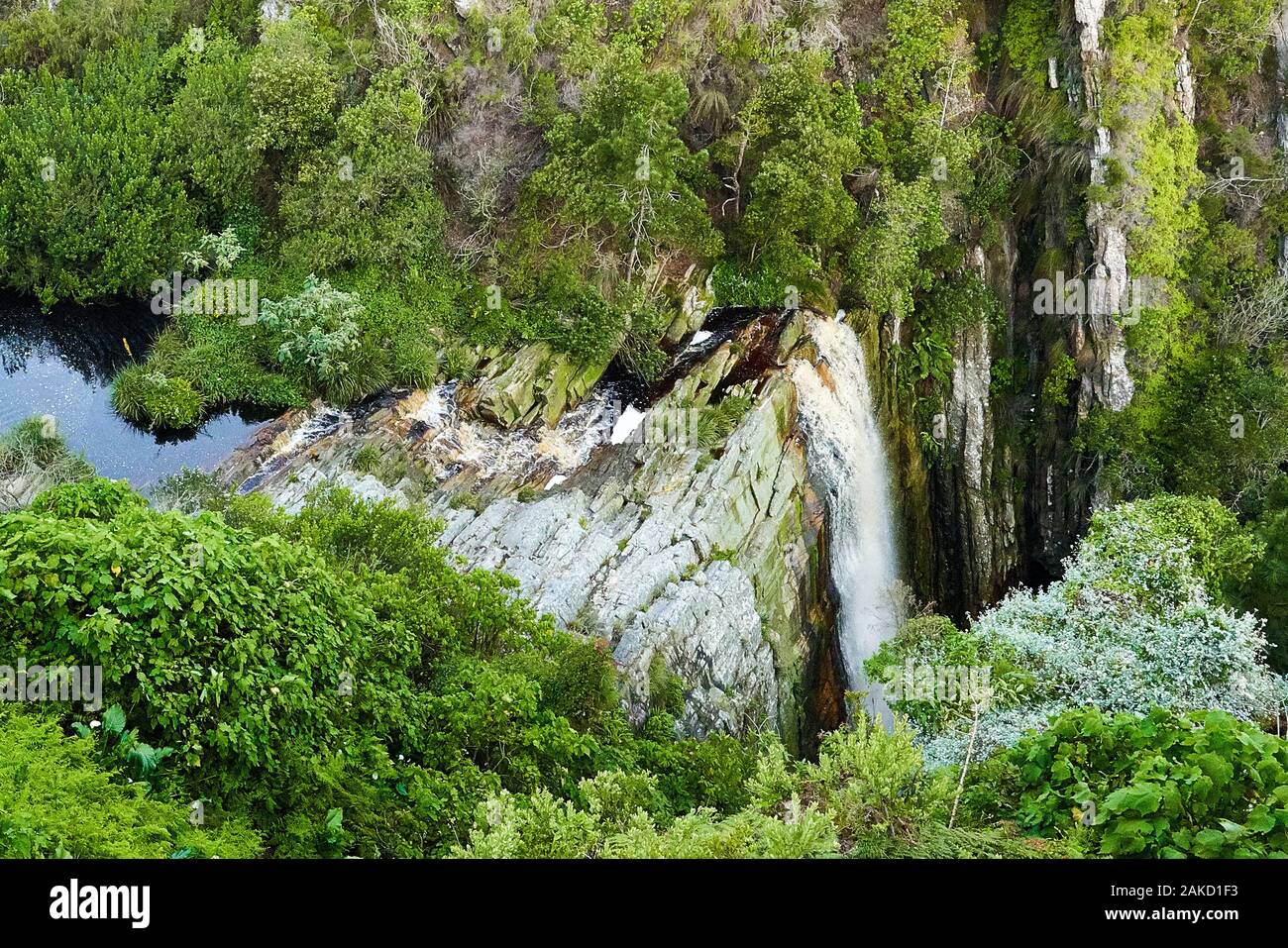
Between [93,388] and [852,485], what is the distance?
48.2ft

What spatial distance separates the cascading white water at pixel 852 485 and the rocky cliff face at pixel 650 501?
53 cm

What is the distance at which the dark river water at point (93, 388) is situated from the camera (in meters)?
18.4

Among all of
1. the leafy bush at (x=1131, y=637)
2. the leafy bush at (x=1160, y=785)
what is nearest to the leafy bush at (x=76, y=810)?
the leafy bush at (x=1160, y=785)

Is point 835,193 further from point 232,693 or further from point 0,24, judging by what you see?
point 0,24

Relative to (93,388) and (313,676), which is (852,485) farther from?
(93,388)

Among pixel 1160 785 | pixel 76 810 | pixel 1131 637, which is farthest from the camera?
pixel 1131 637

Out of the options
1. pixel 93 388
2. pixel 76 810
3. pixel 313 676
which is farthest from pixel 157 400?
pixel 76 810

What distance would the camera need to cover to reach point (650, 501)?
731 inches

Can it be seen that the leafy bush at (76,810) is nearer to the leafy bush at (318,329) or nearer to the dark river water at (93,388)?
the dark river water at (93,388)

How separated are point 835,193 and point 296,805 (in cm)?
1603

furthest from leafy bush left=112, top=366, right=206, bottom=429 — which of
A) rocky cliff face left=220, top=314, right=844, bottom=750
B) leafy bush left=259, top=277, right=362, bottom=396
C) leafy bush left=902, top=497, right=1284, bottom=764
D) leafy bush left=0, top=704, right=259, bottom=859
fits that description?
leafy bush left=902, top=497, right=1284, bottom=764

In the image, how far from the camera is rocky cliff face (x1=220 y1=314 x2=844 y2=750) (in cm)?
1670

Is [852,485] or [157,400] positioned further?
[852,485]

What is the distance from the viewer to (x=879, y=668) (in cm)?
1753
